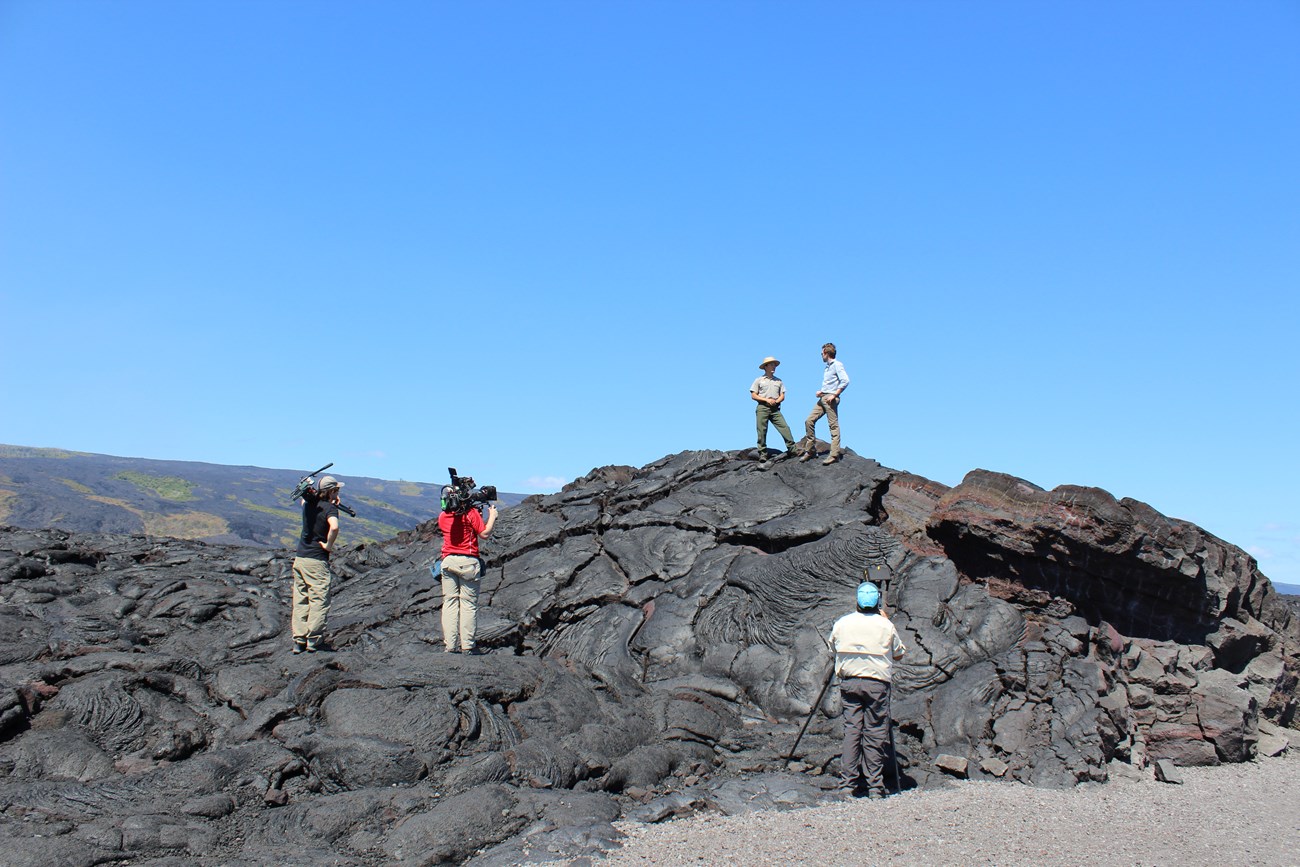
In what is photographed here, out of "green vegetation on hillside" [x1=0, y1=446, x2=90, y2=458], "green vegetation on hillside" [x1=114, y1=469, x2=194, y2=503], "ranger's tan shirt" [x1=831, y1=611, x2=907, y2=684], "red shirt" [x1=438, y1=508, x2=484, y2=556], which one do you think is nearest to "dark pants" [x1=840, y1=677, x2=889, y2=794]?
"ranger's tan shirt" [x1=831, y1=611, x2=907, y2=684]

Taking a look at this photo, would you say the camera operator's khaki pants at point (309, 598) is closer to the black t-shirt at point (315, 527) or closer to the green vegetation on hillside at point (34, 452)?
the black t-shirt at point (315, 527)

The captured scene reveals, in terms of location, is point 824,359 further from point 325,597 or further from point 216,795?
point 216,795

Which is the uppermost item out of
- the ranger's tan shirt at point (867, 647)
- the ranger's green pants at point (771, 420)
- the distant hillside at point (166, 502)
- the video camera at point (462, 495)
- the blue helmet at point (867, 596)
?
the ranger's green pants at point (771, 420)

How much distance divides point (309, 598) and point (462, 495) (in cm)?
290

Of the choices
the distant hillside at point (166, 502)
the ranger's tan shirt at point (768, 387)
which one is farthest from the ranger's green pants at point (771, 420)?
the distant hillside at point (166, 502)

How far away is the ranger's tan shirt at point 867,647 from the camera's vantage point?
10891 mm

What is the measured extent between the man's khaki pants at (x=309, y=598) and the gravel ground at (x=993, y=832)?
6.93 meters

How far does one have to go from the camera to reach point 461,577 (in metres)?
14.0

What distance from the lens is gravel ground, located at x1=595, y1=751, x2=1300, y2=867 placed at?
8.77 m

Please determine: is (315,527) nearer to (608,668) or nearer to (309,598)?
(309,598)

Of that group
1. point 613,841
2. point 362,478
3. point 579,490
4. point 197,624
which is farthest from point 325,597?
point 362,478

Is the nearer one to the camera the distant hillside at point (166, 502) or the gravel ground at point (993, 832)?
the gravel ground at point (993, 832)

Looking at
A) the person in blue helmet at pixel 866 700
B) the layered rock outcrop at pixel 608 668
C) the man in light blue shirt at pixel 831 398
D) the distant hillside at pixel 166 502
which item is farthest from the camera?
the distant hillside at pixel 166 502

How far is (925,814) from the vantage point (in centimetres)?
1000
